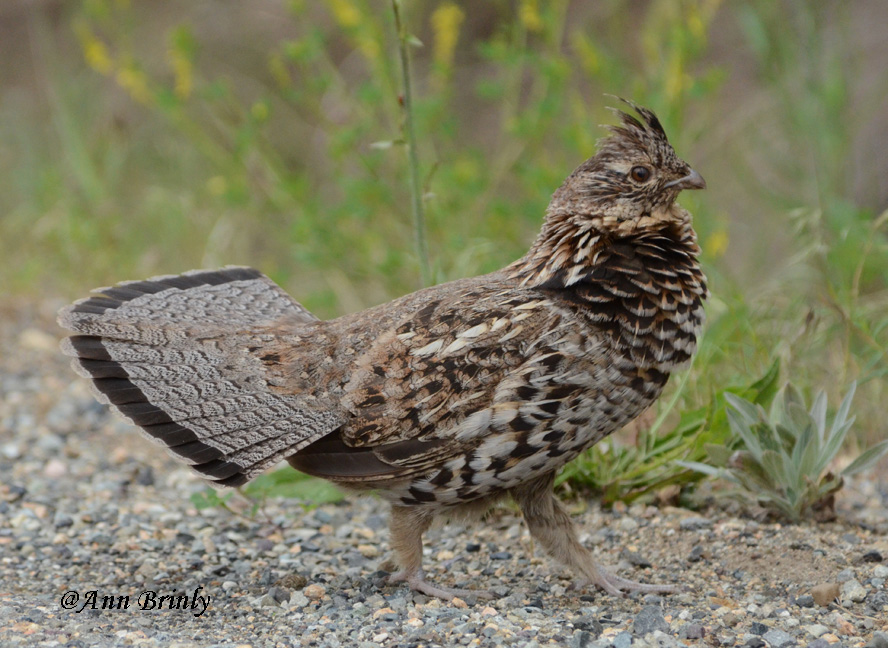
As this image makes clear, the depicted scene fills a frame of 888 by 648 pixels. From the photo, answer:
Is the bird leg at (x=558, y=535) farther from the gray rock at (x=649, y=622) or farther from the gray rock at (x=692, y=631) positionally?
the gray rock at (x=692, y=631)

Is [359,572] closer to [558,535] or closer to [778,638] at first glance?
[558,535]

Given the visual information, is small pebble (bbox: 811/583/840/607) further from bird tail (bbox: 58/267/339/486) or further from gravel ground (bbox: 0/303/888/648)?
bird tail (bbox: 58/267/339/486)

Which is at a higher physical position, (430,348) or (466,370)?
(430,348)

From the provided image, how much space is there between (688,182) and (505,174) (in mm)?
3400

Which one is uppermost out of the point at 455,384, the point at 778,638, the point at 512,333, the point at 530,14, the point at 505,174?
→ the point at 530,14

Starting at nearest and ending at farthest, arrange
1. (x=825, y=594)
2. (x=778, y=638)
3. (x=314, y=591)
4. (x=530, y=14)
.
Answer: (x=778, y=638)
(x=825, y=594)
(x=314, y=591)
(x=530, y=14)

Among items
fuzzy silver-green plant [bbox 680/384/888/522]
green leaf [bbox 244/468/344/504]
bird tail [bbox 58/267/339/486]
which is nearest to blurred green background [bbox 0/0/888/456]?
fuzzy silver-green plant [bbox 680/384/888/522]

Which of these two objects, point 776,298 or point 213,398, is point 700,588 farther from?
point 776,298

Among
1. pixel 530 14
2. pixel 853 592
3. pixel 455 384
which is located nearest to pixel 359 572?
pixel 455 384

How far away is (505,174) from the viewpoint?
746 cm

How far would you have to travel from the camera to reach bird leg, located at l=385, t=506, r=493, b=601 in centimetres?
405
